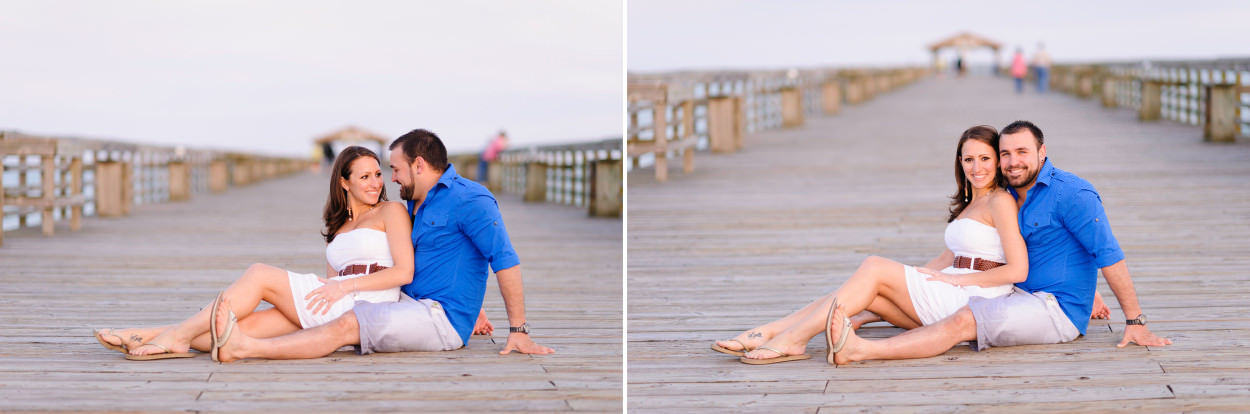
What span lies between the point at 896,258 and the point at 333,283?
3371 millimetres

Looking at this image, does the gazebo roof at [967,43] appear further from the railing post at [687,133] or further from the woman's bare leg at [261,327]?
the woman's bare leg at [261,327]

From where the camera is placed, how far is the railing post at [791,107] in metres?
15.9

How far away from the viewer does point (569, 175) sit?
14633mm

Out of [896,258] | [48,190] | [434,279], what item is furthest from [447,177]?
[48,190]

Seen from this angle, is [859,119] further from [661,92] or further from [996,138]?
[996,138]

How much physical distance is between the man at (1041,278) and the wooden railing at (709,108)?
589 cm

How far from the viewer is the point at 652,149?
9.69 meters

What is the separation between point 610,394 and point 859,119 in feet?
46.4

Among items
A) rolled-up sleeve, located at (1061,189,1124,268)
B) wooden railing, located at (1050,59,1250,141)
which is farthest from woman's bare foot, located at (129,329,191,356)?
wooden railing, located at (1050,59,1250,141)

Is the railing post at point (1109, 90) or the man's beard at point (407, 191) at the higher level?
the railing post at point (1109, 90)

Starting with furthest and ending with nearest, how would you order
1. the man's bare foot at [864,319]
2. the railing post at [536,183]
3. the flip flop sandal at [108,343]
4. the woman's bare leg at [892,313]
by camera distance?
the railing post at [536,183] < the man's bare foot at [864,319] < the woman's bare leg at [892,313] < the flip flop sandal at [108,343]

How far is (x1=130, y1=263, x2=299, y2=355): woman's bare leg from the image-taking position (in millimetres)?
3625

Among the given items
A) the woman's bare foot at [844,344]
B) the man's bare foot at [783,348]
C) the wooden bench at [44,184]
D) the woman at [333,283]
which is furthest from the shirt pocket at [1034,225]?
the wooden bench at [44,184]

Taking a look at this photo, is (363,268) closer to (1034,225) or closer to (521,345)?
(521,345)
